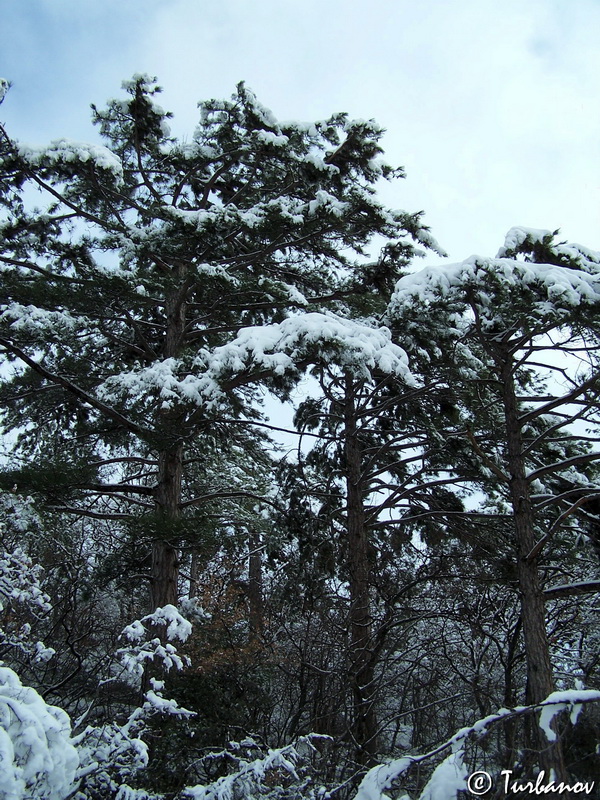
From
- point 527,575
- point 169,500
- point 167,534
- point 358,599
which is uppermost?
point 169,500

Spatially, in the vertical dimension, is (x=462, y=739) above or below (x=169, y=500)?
below

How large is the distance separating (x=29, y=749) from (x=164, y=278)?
8376 mm

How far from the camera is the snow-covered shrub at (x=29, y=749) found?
8.51 feet

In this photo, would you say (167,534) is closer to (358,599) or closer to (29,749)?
(358,599)

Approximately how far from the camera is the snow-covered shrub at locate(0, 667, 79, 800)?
2594 mm

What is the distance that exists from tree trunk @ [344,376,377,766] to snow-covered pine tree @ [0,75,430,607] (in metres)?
2.32

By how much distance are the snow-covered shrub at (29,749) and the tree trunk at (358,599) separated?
4721 mm

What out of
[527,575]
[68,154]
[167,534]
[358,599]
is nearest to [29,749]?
[167,534]

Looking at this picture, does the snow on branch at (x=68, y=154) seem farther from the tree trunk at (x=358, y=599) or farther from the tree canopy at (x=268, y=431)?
the tree trunk at (x=358, y=599)

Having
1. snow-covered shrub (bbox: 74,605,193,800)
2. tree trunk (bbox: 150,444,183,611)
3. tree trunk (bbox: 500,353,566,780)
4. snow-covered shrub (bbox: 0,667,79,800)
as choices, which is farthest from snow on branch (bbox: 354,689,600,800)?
tree trunk (bbox: 150,444,183,611)

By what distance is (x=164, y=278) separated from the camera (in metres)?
10.2

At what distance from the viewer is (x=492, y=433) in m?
8.73

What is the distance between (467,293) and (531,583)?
352 centimetres

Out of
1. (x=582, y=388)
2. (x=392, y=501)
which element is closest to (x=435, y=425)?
(x=392, y=501)
